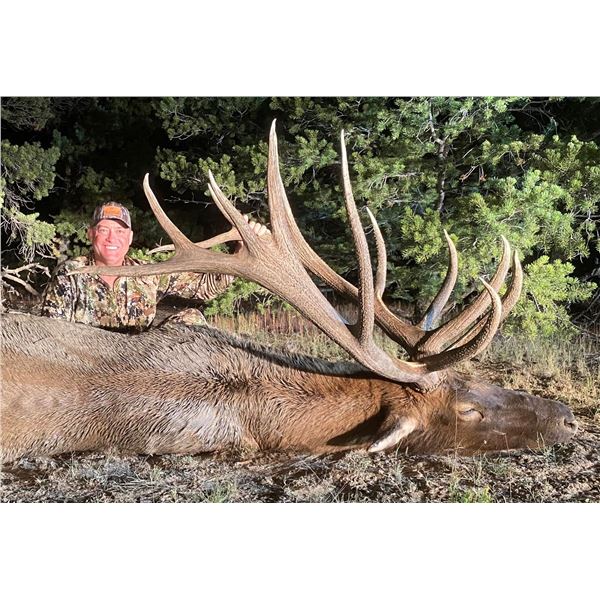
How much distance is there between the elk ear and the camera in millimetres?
2361

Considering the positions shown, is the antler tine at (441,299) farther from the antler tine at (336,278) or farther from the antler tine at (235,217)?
the antler tine at (235,217)

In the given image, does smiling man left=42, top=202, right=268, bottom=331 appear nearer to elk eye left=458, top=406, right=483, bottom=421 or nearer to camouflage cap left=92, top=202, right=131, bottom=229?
camouflage cap left=92, top=202, right=131, bottom=229

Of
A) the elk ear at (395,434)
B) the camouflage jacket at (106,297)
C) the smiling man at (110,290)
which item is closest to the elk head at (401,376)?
the elk ear at (395,434)

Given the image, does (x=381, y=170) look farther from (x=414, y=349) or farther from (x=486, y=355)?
(x=414, y=349)

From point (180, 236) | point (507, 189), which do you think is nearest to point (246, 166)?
point (507, 189)

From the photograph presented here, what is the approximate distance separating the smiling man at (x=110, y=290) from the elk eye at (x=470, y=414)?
61.3 inches

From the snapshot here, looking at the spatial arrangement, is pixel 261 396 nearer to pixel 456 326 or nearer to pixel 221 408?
pixel 221 408

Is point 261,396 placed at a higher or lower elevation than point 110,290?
lower

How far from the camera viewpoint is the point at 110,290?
3.77 meters

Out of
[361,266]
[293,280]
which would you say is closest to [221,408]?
[293,280]

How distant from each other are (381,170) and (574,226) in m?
1.23

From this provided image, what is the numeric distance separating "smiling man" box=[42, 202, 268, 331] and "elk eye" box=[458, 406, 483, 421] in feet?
5.11

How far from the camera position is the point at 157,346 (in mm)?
2689

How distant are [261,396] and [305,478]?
38cm
